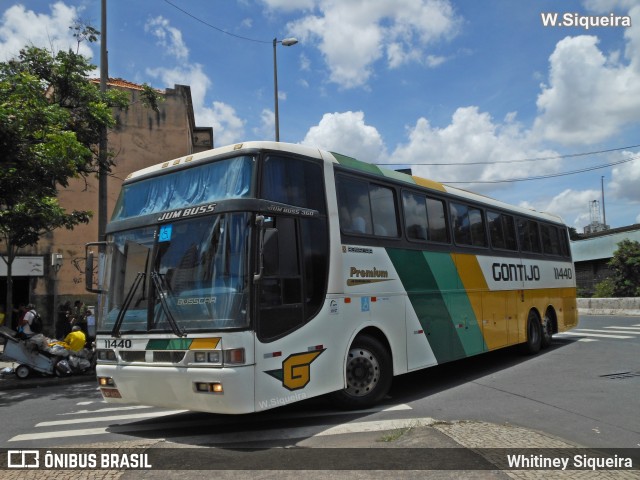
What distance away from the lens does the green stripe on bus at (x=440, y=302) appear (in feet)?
26.8

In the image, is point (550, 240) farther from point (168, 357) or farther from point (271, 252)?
point (168, 357)

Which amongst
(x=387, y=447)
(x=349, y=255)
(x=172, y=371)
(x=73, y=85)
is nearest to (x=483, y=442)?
(x=387, y=447)

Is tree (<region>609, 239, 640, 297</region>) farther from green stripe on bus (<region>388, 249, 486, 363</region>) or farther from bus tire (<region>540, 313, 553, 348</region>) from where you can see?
green stripe on bus (<region>388, 249, 486, 363</region>)

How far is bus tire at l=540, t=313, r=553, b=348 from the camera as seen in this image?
12930mm

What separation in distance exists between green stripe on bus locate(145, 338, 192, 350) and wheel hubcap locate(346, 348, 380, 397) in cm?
225

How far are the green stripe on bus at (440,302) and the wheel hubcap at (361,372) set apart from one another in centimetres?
138

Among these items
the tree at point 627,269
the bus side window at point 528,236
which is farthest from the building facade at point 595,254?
the bus side window at point 528,236

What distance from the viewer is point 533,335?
1250 cm

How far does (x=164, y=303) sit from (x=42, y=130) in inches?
284

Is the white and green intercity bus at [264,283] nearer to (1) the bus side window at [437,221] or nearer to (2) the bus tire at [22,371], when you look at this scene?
(1) the bus side window at [437,221]

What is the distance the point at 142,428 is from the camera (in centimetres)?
668

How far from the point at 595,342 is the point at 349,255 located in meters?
10.7

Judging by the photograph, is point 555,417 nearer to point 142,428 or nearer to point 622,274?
point 142,428

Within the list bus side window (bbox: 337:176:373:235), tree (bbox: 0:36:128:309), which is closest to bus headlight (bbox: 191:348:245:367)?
bus side window (bbox: 337:176:373:235)
